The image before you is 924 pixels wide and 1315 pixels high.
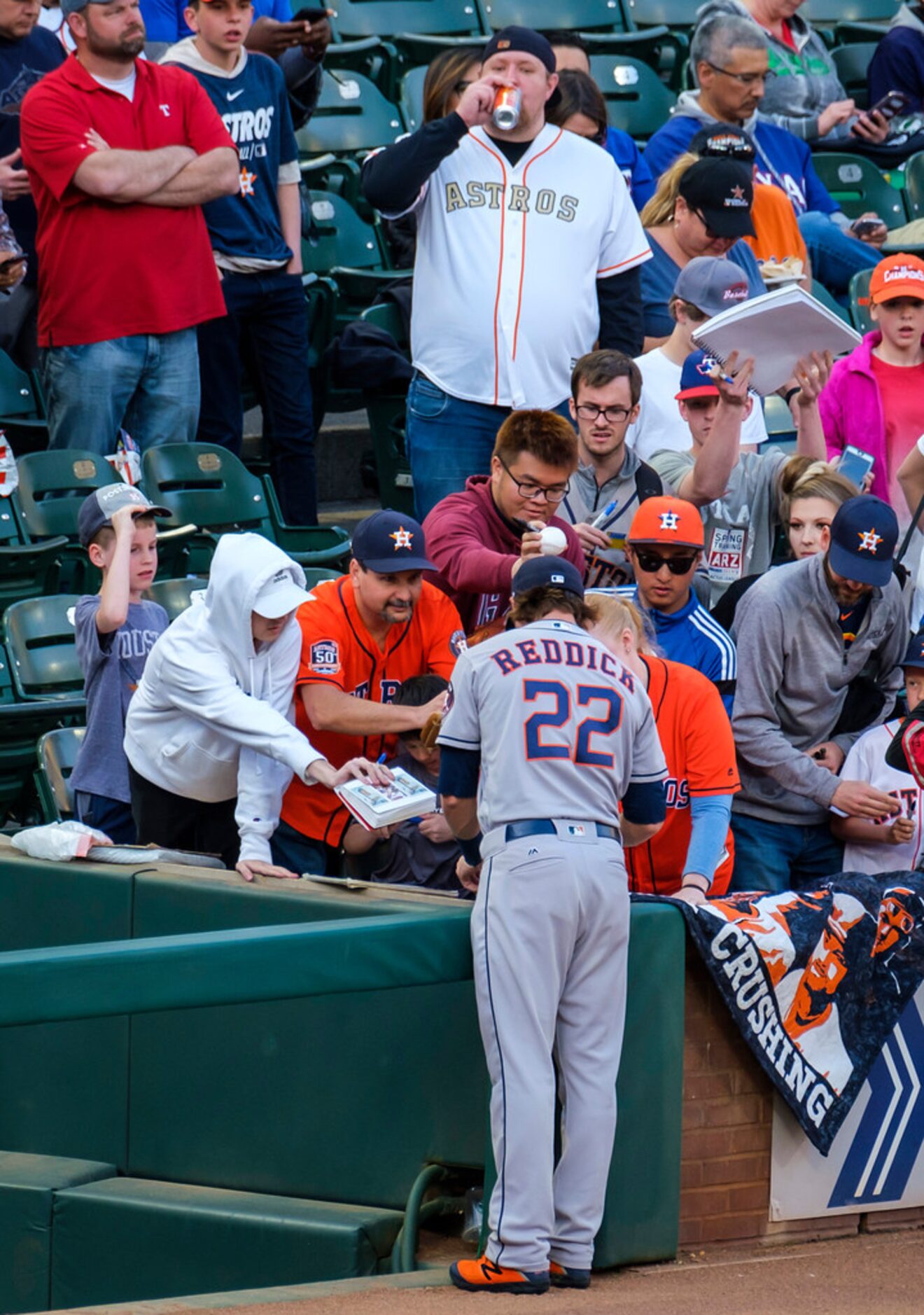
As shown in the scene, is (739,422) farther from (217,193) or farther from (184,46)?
(184,46)

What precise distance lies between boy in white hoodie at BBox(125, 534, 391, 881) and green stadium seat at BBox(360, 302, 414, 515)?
10.5 ft

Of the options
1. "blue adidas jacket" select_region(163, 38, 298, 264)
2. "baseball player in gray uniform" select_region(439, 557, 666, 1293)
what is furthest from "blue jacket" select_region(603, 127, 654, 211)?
"baseball player in gray uniform" select_region(439, 557, 666, 1293)

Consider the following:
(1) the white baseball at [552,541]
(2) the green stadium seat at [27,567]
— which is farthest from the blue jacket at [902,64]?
(1) the white baseball at [552,541]

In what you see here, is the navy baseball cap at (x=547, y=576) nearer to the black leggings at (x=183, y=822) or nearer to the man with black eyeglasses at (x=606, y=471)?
the black leggings at (x=183, y=822)

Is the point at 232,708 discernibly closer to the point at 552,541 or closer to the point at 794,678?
the point at 552,541

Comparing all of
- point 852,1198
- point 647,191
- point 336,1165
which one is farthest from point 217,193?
point 852,1198

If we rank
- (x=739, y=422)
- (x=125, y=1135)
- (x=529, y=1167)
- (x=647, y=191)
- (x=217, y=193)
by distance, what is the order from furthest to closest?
(x=647, y=191)
(x=217, y=193)
(x=739, y=422)
(x=125, y=1135)
(x=529, y=1167)

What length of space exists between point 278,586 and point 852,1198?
212cm

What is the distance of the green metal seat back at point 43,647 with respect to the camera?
22.2ft

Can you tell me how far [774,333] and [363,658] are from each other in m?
1.86

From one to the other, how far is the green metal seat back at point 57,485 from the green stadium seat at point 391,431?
5.01 ft

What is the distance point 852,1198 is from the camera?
4.45 m

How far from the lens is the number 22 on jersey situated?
4000 millimetres

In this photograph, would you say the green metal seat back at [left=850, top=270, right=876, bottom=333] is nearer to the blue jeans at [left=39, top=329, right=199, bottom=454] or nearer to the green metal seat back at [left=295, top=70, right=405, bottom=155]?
the green metal seat back at [left=295, top=70, right=405, bottom=155]
